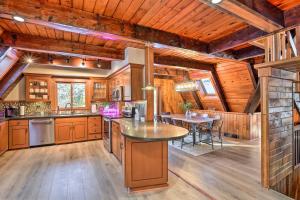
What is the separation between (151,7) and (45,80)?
16.0 ft

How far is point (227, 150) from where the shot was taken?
4.73 meters

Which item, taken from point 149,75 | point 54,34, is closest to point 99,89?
point 54,34

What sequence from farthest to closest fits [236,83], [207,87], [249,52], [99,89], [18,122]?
[207,87], [99,89], [236,83], [18,122], [249,52]

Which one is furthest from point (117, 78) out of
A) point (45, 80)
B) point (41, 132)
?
point (41, 132)

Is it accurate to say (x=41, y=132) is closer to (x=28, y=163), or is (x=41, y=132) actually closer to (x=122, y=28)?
(x=28, y=163)

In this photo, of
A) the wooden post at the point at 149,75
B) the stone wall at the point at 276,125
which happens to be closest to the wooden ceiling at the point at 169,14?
the wooden post at the point at 149,75

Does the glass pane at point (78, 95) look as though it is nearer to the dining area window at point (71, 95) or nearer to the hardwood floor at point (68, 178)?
the dining area window at point (71, 95)

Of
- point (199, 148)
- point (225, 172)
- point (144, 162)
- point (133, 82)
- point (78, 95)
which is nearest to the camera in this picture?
point (144, 162)

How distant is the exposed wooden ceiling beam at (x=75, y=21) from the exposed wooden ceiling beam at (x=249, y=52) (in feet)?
7.75

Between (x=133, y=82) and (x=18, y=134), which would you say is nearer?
(x=133, y=82)

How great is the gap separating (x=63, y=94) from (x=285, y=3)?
6361mm

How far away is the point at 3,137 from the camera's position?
14.3 ft

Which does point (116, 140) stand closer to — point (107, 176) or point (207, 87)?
point (107, 176)

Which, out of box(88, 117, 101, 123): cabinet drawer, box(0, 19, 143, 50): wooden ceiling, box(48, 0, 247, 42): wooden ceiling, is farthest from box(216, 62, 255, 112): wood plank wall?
box(88, 117, 101, 123): cabinet drawer
